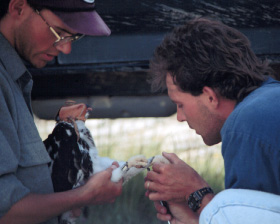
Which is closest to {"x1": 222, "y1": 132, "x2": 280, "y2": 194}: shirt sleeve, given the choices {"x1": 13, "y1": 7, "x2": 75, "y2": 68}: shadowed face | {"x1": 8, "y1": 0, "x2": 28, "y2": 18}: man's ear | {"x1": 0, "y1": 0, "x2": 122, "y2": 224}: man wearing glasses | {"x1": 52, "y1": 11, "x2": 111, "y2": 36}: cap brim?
{"x1": 0, "y1": 0, "x2": 122, "y2": 224}: man wearing glasses

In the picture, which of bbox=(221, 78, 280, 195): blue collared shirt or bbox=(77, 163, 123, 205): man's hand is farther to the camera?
bbox=(77, 163, 123, 205): man's hand

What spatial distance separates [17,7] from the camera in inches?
75.4

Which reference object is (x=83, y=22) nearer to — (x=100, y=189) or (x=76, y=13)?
(x=76, y=13)

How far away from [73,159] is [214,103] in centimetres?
64

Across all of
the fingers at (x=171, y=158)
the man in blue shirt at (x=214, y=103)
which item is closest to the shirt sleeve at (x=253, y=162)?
the man in blue shirt at (x=214, y=103)

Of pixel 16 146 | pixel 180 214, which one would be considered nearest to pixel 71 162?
pixel 16 146

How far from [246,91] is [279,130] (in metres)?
0.31

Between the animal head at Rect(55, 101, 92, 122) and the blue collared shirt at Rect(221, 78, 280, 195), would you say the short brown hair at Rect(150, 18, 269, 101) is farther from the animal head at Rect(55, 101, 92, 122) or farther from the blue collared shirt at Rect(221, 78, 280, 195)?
the animal head at Rect(55, 101, 92, 122)

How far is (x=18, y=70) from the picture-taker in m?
1.98

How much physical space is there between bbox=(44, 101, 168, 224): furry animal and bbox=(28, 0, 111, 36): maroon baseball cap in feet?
1.30

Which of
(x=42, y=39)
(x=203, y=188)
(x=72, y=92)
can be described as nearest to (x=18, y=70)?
(x=42, y=39)

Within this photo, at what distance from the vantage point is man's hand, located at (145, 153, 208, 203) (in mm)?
2141

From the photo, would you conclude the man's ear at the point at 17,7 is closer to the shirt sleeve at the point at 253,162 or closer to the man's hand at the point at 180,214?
the shirt sleeve at the point at 253,162

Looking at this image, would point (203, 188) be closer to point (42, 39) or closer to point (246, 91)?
point (246, 91)
